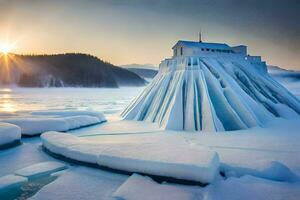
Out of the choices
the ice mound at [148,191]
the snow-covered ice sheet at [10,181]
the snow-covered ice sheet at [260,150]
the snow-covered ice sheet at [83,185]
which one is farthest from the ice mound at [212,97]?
the snow-covered ice sheet at [10,181]

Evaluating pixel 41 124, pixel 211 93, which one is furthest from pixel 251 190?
pixel 41 124

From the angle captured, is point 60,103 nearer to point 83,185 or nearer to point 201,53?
point 201,53

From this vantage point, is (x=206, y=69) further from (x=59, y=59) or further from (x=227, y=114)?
(x=59, y=59)

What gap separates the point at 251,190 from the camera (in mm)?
7148

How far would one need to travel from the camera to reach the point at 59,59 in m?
134

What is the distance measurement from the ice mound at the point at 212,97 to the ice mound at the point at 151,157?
21.9 ft

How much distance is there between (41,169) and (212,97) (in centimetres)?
1204

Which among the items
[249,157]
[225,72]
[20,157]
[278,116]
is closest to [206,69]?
[225,72]

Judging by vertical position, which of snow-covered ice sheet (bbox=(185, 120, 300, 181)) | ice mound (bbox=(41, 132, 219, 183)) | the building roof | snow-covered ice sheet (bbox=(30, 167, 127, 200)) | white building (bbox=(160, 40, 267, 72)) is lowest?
snow-covered ice sheet (bbox=(30, 167, 127, 200))

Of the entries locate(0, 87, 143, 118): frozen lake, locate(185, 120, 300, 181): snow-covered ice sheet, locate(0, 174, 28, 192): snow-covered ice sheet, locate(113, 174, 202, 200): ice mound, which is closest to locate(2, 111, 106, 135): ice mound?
locate(0, 87, 143, 118): frozen lake

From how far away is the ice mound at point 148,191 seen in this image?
6.84 metres

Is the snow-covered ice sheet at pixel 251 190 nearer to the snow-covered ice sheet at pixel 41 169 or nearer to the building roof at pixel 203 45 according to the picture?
the snow-covered ice sheet at pixel 41 169

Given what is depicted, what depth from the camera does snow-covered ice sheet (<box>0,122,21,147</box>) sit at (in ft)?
40.5

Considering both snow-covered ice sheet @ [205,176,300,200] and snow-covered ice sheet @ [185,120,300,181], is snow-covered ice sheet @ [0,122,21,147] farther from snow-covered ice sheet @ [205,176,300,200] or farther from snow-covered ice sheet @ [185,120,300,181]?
snow-covered ice sheet @ [205,176,300,200]
